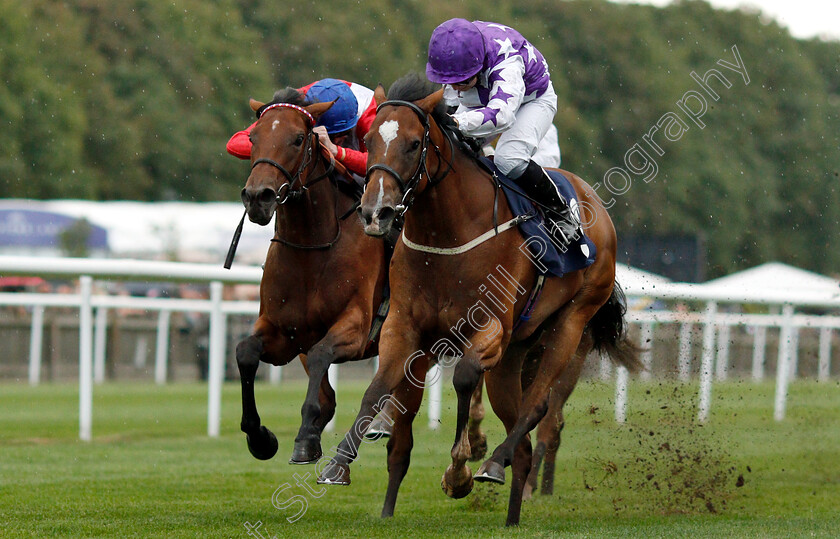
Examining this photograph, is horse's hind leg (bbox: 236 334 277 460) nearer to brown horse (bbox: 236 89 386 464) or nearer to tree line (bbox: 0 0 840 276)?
brown horse (bbox: 236 89 386 464)

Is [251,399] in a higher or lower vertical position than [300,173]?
lower

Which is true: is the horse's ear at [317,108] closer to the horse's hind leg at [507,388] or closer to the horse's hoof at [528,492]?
the horse's hind leg at [507,388]

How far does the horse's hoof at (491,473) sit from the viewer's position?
496 cm

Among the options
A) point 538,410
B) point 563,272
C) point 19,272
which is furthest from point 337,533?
point 19,272

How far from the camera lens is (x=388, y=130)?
4.74m

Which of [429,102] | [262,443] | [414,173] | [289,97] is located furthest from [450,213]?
[262,443]

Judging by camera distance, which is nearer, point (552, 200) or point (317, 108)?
point (317, 108)

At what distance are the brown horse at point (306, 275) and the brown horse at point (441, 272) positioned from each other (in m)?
0.38

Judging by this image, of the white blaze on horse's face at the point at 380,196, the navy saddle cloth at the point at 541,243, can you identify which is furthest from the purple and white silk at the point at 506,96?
the white blaze on horse's face at the point at 380,196

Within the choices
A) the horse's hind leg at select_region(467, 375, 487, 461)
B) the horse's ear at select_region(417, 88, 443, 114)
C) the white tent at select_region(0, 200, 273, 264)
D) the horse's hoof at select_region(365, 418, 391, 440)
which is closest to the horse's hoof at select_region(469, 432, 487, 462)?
the horse's hind leg at select_region(467, 375, 487, 461)

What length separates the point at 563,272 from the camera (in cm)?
570

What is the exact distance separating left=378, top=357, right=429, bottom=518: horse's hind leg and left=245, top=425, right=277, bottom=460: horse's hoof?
0.57 metres

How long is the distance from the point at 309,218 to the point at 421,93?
0.90 m

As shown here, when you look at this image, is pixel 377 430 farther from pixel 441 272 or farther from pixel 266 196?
Answer: pixel 266 196
